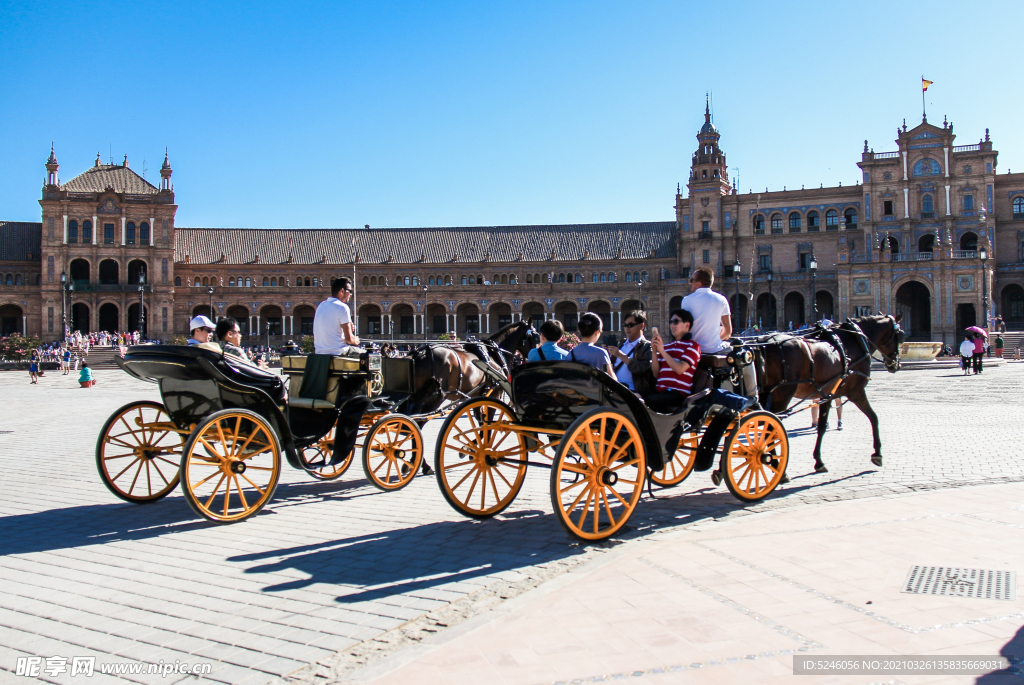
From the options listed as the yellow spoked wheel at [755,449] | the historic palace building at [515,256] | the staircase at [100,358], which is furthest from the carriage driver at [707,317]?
the historic palace building at [515,256]

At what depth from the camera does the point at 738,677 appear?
345cm

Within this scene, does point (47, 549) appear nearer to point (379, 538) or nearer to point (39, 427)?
point (379, 538)

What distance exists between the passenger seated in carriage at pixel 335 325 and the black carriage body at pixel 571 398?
2245mm

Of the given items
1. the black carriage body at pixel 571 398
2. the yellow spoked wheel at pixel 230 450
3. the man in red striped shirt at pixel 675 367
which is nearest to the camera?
the black carriage body at pixel 571 398

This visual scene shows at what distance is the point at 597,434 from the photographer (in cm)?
569

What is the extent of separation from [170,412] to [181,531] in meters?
1.21

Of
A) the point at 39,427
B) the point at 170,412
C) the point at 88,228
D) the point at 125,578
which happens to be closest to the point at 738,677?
the point at 125,578

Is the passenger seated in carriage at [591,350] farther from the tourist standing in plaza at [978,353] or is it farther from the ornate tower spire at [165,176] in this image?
the ornate tower spire at [165,176]

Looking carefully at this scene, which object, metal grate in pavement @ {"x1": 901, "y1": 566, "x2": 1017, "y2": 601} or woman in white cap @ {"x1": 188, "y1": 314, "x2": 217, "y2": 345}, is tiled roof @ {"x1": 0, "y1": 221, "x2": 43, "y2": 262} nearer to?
woman in white cap @ {"x1": 188, "y1": 314, "x2": 217, "y2": 345}

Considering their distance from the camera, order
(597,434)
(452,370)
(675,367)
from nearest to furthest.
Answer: (597,434) < (675,367) < (452,370)

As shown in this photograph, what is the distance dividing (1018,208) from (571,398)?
67818mm

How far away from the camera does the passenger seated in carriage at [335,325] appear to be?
758cm

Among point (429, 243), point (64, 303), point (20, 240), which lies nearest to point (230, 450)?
point (64, 303)

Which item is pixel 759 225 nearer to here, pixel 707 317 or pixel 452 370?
pixel 452 370
